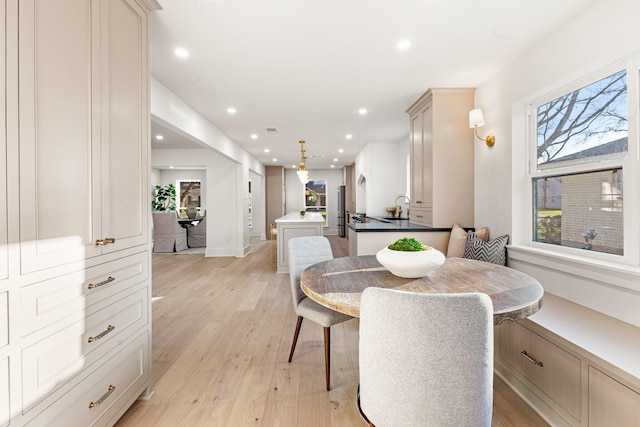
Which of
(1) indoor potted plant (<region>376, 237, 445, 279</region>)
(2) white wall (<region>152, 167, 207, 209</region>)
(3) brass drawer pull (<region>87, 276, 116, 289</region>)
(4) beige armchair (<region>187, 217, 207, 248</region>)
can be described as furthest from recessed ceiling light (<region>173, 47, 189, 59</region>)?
(2) white wall (<region>152, 167, 207, 209</region>)

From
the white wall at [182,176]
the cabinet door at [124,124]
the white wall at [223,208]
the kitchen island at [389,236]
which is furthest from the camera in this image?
the white wall at [182,176]

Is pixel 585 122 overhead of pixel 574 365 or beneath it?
overhead

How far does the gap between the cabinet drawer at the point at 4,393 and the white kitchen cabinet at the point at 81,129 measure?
313mm

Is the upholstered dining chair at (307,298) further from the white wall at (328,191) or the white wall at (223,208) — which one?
the white wall at (328,191)

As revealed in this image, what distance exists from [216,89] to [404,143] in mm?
3997

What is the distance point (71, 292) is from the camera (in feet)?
4.23

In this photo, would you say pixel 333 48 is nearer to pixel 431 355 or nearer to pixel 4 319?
pixel 431 355

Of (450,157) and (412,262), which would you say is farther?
(450,157)

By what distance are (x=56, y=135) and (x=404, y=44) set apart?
242 cm

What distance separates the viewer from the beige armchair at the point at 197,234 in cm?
799

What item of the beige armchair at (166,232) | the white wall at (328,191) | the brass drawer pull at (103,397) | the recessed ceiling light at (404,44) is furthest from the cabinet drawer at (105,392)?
the white wall at (328,191)

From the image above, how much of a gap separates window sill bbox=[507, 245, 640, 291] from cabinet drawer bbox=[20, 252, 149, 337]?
2.83 meters

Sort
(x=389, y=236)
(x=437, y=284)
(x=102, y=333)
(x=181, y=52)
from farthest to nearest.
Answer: (x=389, y=236) < (x=181, y=52) < (x=437, y=284) < (x=102, y=333)

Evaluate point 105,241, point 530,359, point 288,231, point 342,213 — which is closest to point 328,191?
point 342,213
